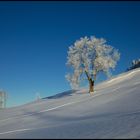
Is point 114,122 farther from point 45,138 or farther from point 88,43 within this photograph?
point 88,43

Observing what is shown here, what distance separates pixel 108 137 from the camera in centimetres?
1334

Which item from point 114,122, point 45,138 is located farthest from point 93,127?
point 45,138

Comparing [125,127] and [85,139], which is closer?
[85,139]

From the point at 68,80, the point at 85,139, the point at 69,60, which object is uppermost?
the point at 69,60

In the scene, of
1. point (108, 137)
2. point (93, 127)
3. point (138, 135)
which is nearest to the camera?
point (138, 135)

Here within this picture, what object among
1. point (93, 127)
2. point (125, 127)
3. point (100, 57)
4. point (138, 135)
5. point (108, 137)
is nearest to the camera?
point (138, 135)

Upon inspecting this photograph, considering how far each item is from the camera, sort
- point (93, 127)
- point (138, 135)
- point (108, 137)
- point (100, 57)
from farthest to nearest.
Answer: point (100, 57), point (93, 127), point (108, 137), point (138, 135)

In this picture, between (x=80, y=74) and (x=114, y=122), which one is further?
(x=80, y=74)

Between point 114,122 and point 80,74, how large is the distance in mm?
38453

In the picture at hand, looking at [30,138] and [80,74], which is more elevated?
[80,74]

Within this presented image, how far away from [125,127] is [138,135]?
237cm

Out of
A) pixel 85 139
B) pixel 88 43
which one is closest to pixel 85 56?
pixel 88 43

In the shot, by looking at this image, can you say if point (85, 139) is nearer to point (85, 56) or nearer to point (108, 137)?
point (108, 137)

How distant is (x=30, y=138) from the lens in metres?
15.8
